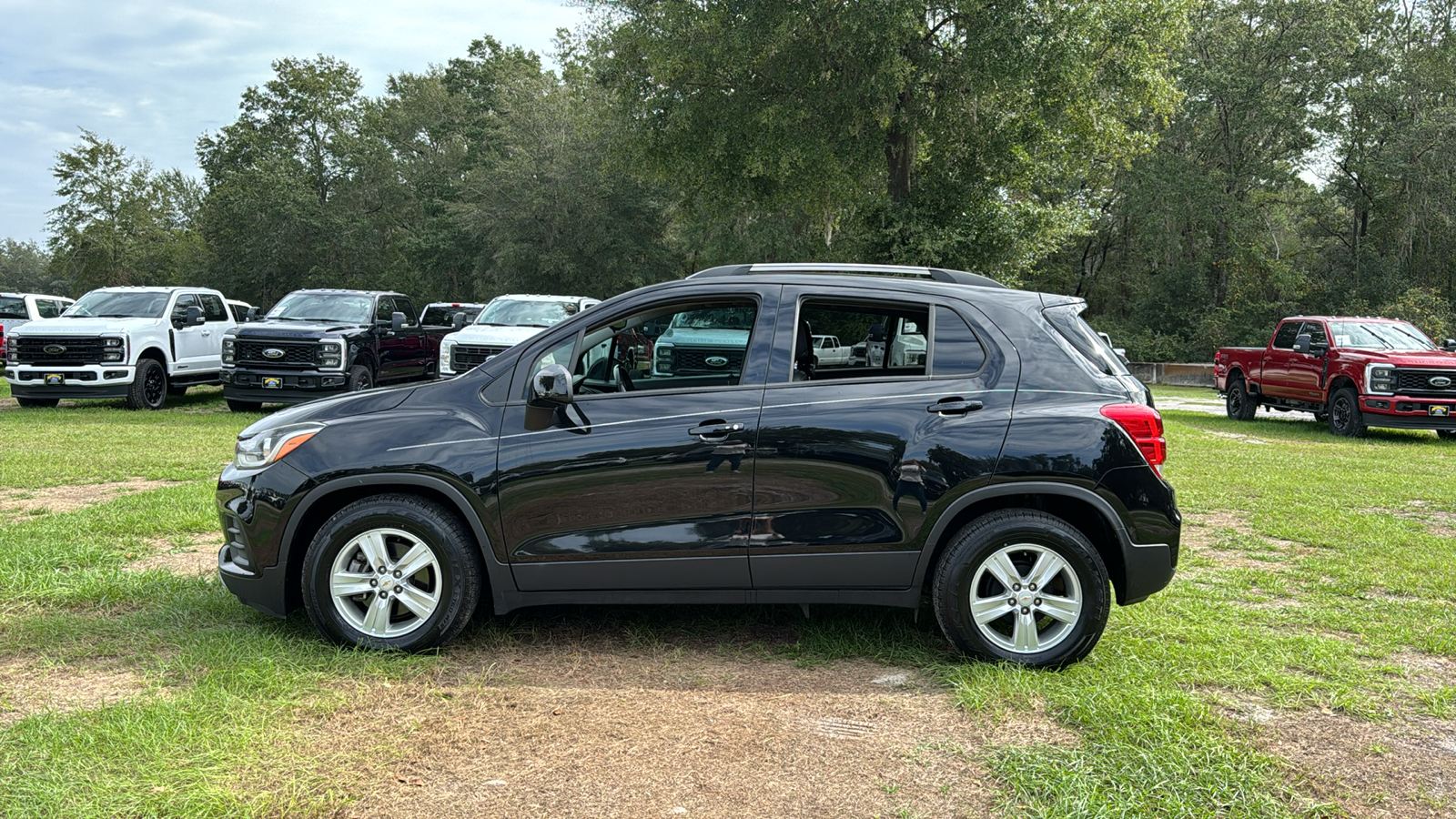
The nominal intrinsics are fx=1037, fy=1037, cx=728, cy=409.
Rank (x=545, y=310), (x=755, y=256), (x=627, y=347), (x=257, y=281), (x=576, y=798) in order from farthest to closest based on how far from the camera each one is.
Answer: (x=257, y=281) → (x=755, y=256) → (x=545, y=310) → (x=627, y=347) → (x=576, y=798)

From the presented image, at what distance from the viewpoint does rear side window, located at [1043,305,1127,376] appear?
4.71m

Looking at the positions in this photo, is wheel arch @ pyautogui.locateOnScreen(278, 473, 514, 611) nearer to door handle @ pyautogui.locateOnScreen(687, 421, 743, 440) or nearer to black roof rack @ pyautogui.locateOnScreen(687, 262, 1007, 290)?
door handle @ pyautogui.locateOnScreen(687, 421, 743, 440)

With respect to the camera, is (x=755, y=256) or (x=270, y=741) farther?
(x=755, y=256)

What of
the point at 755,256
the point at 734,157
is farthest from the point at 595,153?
the point at 734,157

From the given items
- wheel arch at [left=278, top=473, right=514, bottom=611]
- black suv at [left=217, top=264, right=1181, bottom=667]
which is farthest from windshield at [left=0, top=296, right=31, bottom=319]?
black suv at [left=217, top=264, right=1181, bottom=667]

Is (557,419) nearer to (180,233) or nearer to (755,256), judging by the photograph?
(755,256)

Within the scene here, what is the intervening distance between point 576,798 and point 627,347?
2.43m

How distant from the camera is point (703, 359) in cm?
537

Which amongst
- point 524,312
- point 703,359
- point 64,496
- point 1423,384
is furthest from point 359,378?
point 1423,384

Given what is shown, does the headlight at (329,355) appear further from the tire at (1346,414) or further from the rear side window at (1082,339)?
the tire at (1346,414)

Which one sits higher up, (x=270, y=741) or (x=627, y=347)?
(x=627, y=347)

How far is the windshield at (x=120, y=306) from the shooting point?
1677 centimetres

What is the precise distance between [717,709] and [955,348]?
1899mm

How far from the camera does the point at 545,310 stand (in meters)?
17.3
